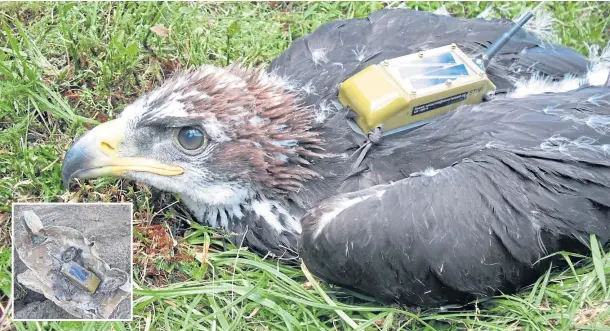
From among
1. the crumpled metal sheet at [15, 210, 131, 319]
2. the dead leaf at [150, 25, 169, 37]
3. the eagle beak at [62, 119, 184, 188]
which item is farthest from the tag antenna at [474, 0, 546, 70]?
the crumpled metal sheet at [15, 210, 131, 319]

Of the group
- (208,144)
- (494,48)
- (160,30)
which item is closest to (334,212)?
(208,144)

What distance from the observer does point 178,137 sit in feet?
11.1

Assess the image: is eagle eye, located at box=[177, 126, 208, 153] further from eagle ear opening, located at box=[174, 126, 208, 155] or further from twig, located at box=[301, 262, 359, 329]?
twig, located at box=[301, 262, 359, 329]

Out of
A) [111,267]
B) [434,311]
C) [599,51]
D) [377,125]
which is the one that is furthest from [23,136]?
[599,51]

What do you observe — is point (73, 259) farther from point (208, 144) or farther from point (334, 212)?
point (334, 212)

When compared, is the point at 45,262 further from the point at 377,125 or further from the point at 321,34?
the point at 321,34

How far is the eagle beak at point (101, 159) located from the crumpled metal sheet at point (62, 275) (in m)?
0.33

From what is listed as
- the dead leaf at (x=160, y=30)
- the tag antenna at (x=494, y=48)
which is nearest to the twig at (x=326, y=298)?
the tag antenna at (x=494, y=48)

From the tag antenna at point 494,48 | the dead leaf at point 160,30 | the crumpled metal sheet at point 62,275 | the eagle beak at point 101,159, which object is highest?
the tag antenna at point 494,48

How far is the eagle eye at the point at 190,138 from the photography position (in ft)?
11.0

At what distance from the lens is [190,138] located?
336 cm

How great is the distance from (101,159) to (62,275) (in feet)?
1.85

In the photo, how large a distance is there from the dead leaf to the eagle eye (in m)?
1.27

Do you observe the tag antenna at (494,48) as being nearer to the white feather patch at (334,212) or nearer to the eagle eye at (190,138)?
the white feather patch at (334,212)
